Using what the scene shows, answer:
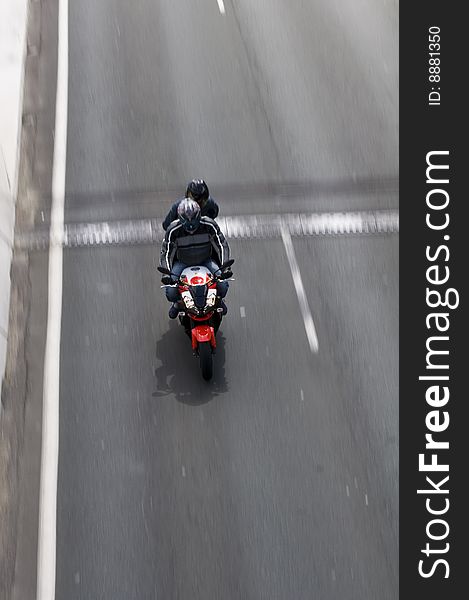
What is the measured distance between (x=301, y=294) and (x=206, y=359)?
230 cm

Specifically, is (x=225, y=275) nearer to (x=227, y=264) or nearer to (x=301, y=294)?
(x=227, y=264)

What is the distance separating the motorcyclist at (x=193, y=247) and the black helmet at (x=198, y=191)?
169 millimetres

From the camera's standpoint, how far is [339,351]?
48.3 ft

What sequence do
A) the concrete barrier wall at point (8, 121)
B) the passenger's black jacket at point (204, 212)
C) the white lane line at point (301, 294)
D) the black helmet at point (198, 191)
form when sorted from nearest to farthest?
the black helmet at point (198, 191) < the passenger's black jacket at point (204, 212) < the white lane line at point (301, 294) < the concrete barrier wall at point (8, 121)

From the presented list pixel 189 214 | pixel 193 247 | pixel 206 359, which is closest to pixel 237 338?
pixel 206 359

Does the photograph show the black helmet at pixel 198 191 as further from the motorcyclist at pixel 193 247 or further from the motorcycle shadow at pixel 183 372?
the motorcycle shadow at pixel 183 372

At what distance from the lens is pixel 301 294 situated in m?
15.7

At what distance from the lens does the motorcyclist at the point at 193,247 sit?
14211mm

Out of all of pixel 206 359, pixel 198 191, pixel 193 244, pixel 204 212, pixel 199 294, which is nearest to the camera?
pixel 199 294

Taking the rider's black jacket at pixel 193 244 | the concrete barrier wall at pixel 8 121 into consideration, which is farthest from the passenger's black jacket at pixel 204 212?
the concrete barrier wall at pixel 8 121

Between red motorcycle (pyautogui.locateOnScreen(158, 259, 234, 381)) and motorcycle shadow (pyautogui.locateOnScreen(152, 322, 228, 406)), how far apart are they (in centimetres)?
23

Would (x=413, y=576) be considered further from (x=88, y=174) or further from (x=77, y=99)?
(x=77, y=99)

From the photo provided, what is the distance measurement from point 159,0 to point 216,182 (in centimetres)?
772

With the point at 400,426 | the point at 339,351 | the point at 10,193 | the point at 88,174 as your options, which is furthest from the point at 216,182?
the point at 400,426
